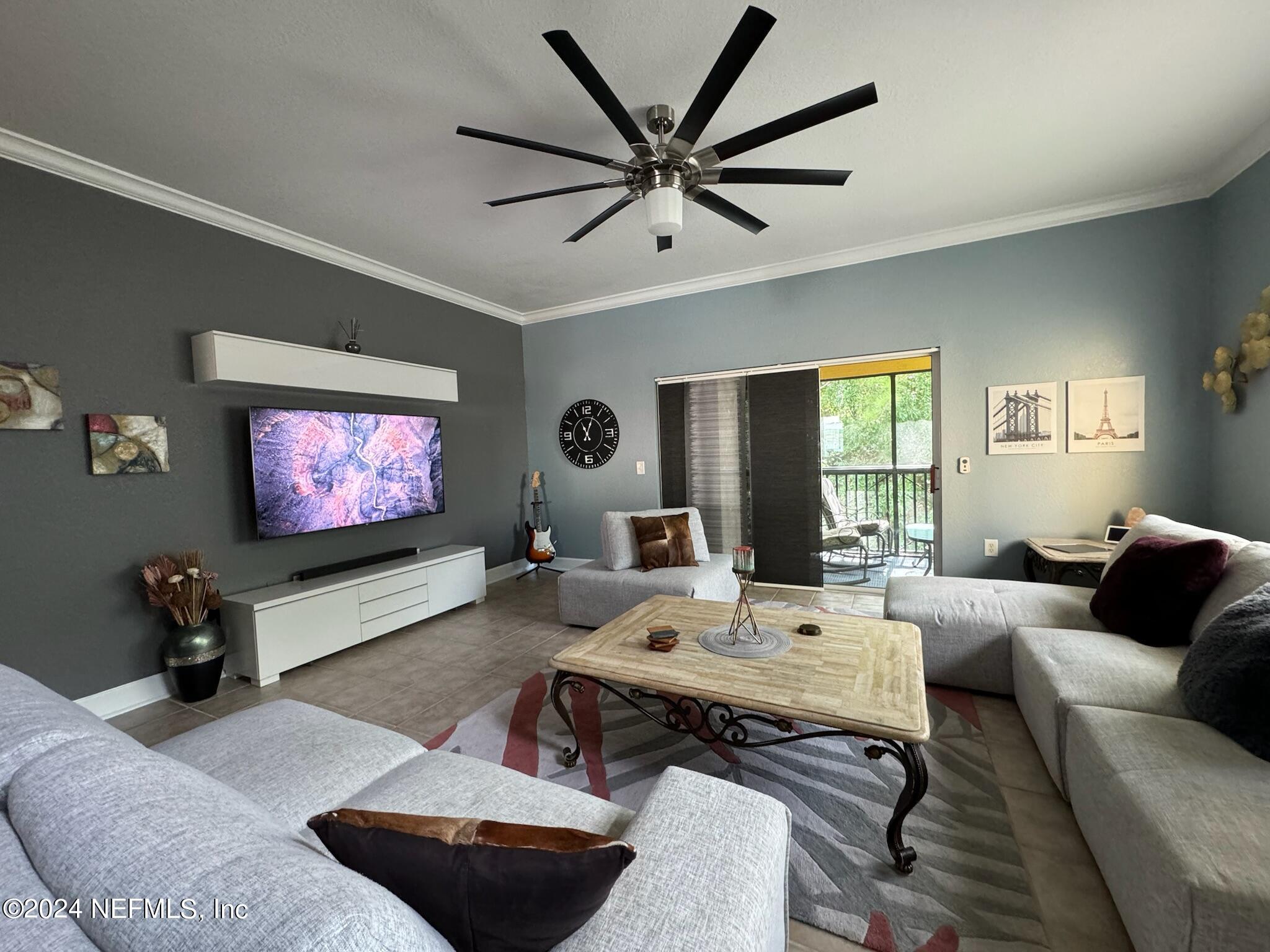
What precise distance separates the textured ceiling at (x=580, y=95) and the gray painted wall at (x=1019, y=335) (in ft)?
1.52

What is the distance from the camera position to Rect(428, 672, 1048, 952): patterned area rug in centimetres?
131

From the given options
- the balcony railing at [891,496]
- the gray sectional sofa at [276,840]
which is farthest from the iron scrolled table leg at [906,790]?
the balcony railing at [891,496]

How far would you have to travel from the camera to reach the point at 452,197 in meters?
2.86

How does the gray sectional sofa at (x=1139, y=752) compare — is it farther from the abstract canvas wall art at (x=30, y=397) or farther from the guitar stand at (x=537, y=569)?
the abstract canvas wall art at (x=30, y=397)

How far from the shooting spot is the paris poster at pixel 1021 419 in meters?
3.45

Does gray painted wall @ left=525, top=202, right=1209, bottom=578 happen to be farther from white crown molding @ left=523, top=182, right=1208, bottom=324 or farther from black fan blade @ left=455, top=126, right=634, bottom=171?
black fan blade @ left=455, top=126, right=634, bottom=171

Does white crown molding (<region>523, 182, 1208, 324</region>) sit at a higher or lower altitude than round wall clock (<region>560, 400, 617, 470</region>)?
higher

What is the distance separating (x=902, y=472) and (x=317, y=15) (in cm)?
619

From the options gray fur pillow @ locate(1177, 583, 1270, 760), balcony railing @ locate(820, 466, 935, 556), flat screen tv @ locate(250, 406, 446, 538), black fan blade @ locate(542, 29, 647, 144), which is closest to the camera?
gray fur pillow @ locate(1177, 583, 1270, 760)

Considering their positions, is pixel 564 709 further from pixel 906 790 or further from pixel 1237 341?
pixel 1237 341

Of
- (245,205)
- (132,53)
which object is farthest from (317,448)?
(132,53)

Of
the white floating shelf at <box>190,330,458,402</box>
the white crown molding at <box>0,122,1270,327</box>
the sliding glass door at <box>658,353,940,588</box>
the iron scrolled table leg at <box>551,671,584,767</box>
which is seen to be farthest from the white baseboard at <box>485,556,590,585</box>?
the iron scrolled table leg at <box>551,671,584,767</box>

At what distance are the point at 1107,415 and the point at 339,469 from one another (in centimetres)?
528

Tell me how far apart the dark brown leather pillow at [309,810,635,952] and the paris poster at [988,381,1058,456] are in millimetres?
4029
